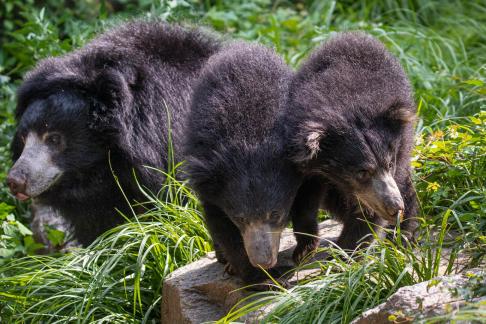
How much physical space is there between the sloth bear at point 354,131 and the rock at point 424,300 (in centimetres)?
65

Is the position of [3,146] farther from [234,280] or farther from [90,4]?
[234,280]

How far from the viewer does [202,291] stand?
4.48 meters

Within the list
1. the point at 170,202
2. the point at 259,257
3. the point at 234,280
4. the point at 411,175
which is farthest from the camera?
the point at 170,202

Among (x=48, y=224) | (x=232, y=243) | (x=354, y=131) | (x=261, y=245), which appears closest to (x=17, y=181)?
(x=48, y=224)

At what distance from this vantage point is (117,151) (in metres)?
5.64

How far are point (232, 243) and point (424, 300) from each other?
117 centimetres

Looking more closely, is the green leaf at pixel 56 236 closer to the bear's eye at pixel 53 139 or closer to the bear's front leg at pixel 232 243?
the bear's eye at pixel 53 139

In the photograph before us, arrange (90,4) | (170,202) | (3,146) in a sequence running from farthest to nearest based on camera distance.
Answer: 1. (90,4)
2. (3,146)
3. (170,202)

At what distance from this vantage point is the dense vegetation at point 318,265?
384 centimetres

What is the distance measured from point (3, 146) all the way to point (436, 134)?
386 cm

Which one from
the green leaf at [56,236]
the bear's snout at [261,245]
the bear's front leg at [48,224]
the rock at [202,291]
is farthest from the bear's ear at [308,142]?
the bear's front leg at [48,224]

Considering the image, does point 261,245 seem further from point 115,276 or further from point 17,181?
point 17,181

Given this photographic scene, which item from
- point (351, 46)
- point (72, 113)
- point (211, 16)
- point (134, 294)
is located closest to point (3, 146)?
point (72, 113)

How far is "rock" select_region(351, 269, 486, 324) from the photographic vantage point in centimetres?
327
